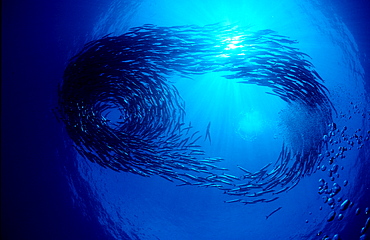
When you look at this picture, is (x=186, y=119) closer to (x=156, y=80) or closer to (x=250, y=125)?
(x=156, y=80)

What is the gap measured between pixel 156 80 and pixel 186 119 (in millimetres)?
1937

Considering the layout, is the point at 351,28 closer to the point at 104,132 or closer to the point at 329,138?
the point at 329,138

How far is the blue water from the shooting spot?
15.2ft

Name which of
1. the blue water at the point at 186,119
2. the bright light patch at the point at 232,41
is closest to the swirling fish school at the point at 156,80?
the bright light patch at the point at 232,41

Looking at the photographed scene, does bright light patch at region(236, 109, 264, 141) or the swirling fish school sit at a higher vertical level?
bright light patch at region(236, 109, 264, 141)

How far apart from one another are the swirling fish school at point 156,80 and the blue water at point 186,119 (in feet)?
2.38

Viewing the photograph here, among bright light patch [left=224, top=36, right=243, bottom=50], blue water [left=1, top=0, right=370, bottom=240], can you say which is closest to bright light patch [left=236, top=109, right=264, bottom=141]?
blue water [left=1, top=0, right=370, bottom=240]

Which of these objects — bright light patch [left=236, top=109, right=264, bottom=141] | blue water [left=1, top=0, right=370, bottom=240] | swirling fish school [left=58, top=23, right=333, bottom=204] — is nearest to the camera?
swirling fish school [left=58, top=23, right=333, bottom=204]

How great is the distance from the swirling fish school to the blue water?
0.73 metres

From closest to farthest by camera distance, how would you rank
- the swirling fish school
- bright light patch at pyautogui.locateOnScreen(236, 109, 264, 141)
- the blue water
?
the swirling fish school
the blue water
bright light patch at pyautogui.locateOnScreen(236, 109, 264, 141)

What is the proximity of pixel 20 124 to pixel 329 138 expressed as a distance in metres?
7.79

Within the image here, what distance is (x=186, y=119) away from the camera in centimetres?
548

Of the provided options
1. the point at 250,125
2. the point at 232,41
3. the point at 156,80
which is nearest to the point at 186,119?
the point at 156,80

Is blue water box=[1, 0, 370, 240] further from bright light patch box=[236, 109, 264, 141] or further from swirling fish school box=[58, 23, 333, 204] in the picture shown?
swirling fish school box=[58, 23, 333, 204]
